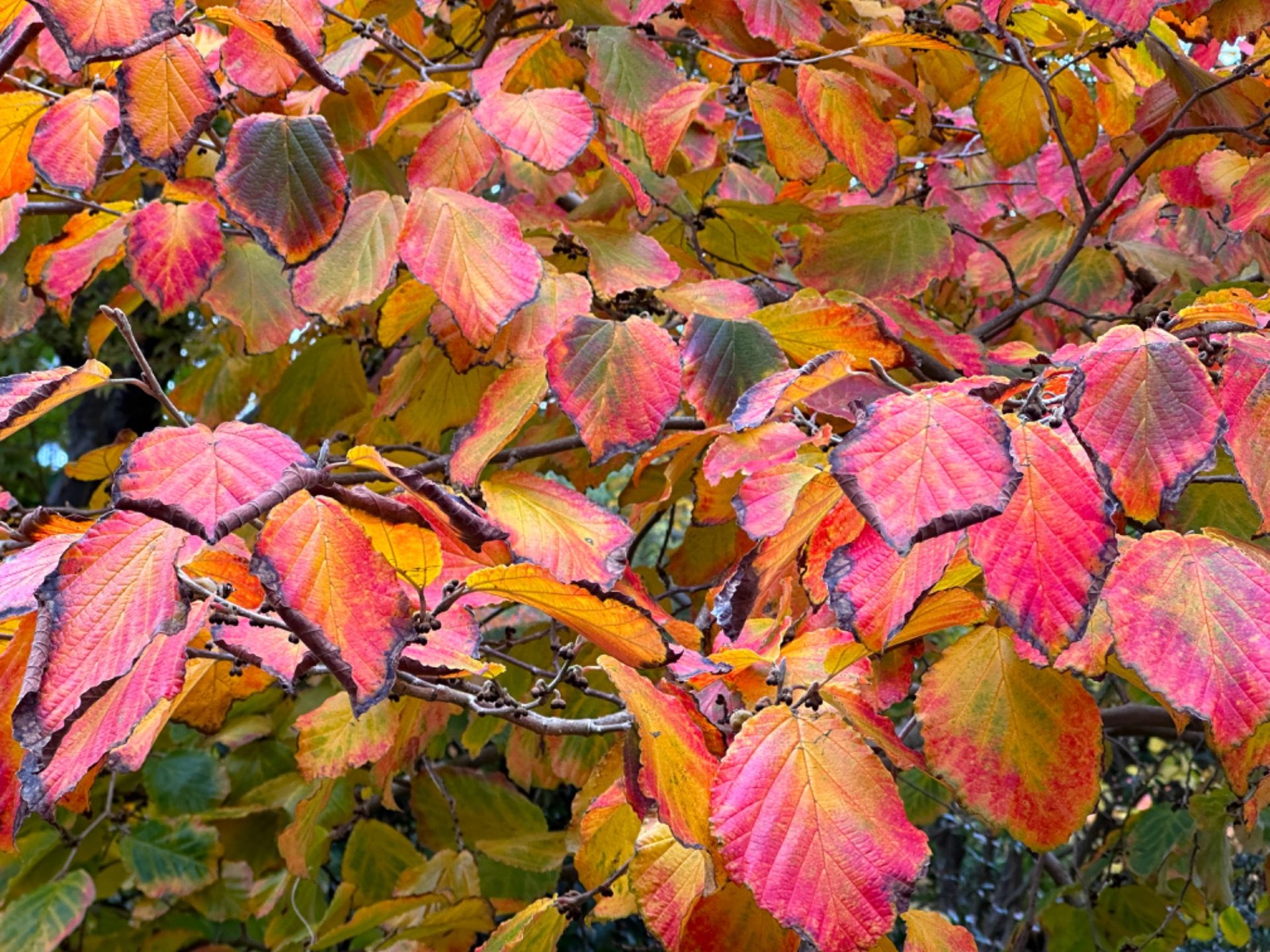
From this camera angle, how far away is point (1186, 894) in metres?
2.54

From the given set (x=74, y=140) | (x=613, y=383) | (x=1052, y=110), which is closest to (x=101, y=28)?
(x=74, y=140)

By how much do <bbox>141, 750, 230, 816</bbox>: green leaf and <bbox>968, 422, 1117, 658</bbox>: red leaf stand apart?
2127 mm

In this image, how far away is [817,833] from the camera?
2.74ft

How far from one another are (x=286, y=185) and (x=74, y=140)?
351 mm

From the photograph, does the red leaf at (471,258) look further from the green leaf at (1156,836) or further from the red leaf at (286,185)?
the green leaf at (1156,836)

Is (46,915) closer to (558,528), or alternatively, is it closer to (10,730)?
(10,730)

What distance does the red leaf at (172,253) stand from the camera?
5.07ft

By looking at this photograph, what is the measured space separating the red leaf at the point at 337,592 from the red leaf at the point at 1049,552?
1.33ft

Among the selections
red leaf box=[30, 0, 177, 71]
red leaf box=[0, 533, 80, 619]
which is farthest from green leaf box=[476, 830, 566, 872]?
red leaf box=[30, 0, 177, 71]

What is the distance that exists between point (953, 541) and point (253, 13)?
1098mm

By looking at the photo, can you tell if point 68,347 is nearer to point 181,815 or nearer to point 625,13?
point 181,815

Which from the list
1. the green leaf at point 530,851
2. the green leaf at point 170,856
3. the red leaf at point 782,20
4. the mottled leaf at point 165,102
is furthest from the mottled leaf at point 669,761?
the green leaf at point 170,856

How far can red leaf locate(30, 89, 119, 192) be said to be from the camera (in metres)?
1.41

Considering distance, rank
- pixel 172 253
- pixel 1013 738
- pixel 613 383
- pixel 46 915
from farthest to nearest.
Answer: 1. pixel 46 915
2. pixel 172 253
3. pixel 613 383
4. pixel 1013 738
